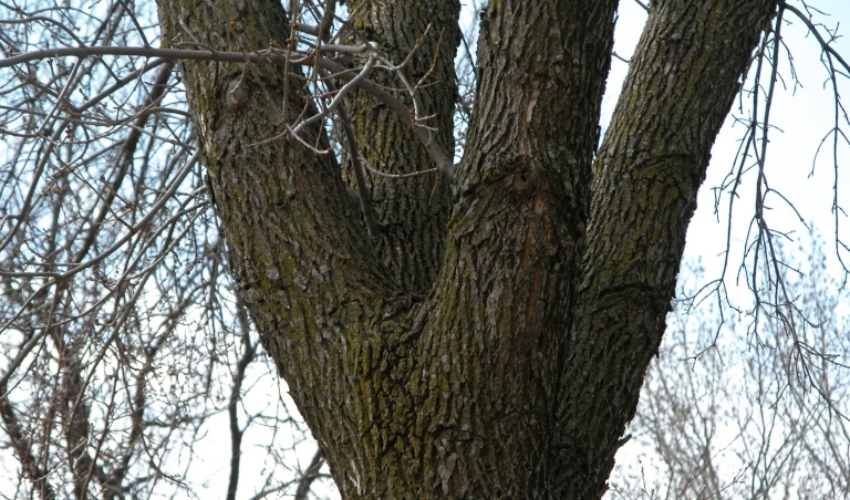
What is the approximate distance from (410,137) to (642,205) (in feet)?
2.80

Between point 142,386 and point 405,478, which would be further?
point 142,386

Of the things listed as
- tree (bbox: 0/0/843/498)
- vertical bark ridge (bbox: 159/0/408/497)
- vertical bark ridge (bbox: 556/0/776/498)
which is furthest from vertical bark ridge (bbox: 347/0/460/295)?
vertical bark ridge (bbox: 556/0/776/498)

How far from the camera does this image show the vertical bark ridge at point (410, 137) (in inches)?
106

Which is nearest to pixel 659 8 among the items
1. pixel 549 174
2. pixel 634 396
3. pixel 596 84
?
pixel 596 84

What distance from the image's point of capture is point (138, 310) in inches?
189

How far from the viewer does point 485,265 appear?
80.4 inches

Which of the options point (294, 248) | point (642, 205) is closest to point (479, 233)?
point (294, 248)

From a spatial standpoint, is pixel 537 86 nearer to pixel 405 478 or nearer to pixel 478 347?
pixel 478 347

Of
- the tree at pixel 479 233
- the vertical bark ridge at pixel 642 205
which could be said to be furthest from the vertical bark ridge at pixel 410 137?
the vertical bark ridge at pixel 642 205

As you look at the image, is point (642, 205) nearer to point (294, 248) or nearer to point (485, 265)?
point (485, 265)

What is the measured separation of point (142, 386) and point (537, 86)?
3.23 meters

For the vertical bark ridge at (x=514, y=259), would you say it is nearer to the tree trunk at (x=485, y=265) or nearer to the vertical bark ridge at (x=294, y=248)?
the tree trunk at (x=485, y=265)

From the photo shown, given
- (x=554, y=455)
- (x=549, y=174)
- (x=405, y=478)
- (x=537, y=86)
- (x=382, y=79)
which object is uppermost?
(x=382, y=79)

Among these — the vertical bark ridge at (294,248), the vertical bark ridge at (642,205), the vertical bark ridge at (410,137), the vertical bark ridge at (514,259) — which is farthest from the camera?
the vertical bark ridge at (410,137)
